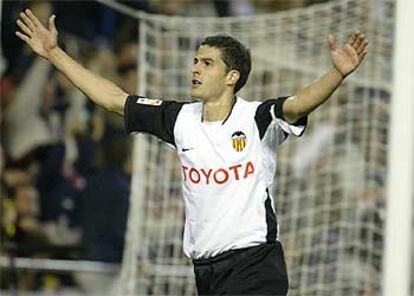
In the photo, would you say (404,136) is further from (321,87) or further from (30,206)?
(30,206)

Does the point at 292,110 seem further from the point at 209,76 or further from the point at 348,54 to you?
the point at 209,76

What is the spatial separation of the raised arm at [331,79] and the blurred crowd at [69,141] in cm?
447

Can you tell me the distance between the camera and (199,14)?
10305 mm

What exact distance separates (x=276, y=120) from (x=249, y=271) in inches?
23.4

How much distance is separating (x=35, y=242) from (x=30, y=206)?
0.30 meters

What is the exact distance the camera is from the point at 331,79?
4.96m

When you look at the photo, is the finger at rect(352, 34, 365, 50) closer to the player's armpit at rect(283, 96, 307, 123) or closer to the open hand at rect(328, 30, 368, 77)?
the open hand at rect(328, 30, 368, 77)

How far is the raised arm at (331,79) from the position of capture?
4957 mm

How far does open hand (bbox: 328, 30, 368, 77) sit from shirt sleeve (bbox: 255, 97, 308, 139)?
0.83 feet

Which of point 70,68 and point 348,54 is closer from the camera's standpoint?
point 348,54

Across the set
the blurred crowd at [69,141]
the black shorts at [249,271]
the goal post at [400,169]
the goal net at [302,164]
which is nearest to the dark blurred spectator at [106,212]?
the blurred crowd at [69,141]

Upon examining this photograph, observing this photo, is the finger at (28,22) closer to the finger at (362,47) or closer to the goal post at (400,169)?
the finger at (362,47)

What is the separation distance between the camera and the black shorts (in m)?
5.19

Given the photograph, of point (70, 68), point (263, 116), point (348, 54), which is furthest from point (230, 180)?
point (70, 68)
